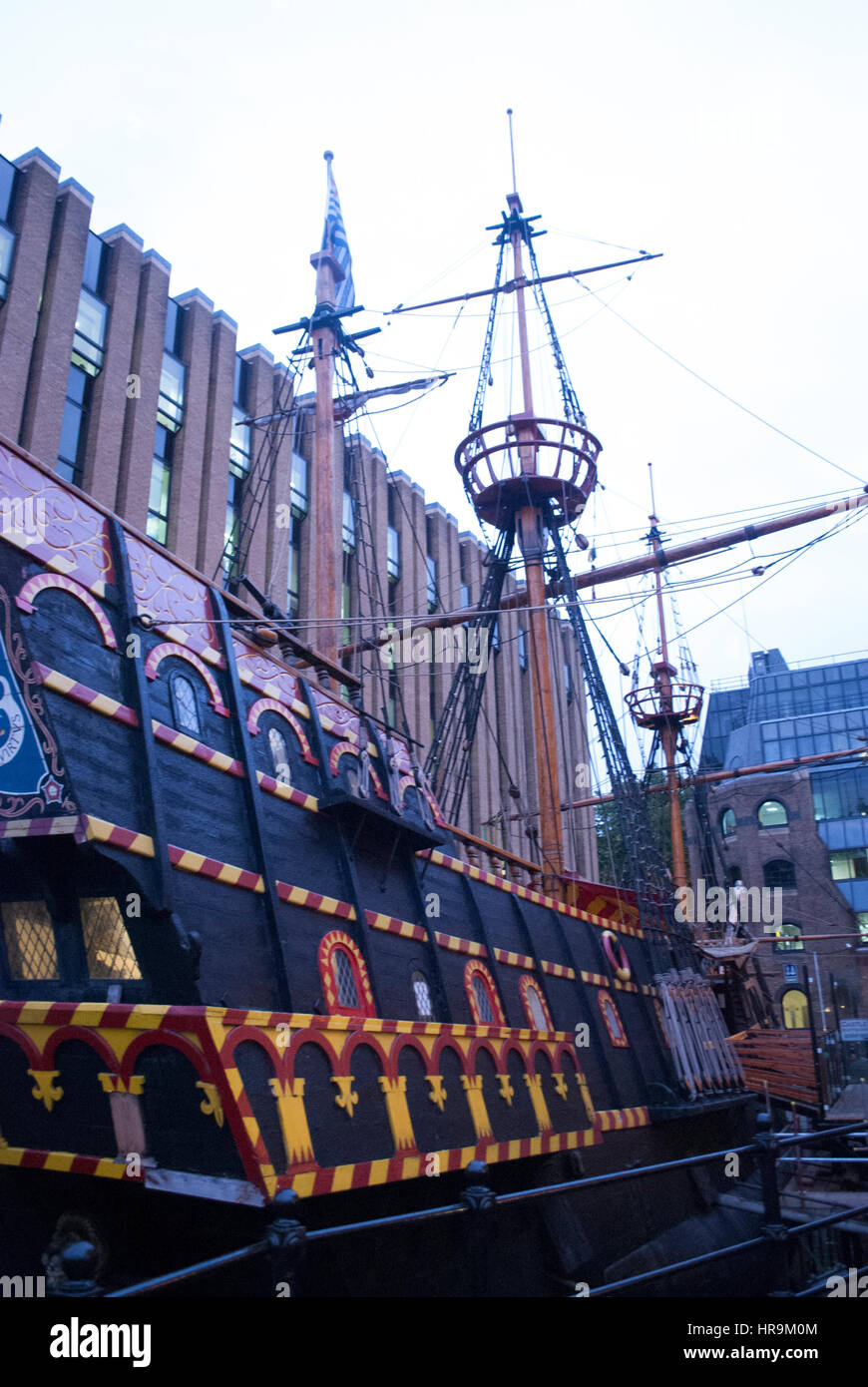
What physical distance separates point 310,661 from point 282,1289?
4.92 m

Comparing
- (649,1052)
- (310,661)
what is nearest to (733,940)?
(649,1052)

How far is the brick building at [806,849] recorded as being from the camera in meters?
37.0

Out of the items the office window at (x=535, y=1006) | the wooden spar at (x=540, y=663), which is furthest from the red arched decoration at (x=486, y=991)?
the wooden spar at (x=540, y=663)

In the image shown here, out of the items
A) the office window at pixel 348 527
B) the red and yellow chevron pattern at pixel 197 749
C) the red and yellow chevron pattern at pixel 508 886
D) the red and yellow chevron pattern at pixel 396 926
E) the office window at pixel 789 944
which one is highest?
the office window at pixel 348 527

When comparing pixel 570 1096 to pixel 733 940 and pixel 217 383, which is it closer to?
pixel 733 940

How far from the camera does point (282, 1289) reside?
9.80ft

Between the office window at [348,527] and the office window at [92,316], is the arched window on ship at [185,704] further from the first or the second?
the office window at [348,527]

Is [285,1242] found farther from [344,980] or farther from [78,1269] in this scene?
[344,980]

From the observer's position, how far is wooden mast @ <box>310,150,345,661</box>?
12.3 meters

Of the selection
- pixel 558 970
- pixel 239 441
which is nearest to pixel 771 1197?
pixel 558 970

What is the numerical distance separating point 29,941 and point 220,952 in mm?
1051

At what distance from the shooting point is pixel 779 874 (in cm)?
3978

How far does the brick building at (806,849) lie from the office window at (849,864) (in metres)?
0.04

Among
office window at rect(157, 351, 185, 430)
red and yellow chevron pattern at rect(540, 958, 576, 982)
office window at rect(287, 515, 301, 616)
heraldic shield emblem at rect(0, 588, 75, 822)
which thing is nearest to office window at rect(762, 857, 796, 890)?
office window at rect(287, 515, 301, 616)
